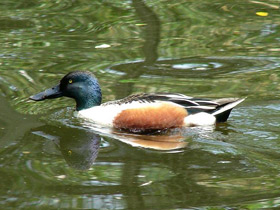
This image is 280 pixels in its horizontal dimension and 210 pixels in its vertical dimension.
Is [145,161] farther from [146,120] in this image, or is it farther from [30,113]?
[30,113]

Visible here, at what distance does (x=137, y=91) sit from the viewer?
9.49 metres

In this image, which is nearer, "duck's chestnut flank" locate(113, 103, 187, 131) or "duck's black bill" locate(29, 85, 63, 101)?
"duck's chestnut flank" locate(113, 103, 187, 131)


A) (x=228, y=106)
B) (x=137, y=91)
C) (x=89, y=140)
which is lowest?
(x=89, y=140)

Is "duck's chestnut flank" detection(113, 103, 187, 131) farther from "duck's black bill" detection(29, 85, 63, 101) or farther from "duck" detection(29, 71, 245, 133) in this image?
"duck's black bill" detection(29, 85, 63, 101)

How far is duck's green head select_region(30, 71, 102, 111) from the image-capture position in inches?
353

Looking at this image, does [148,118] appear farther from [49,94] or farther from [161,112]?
[49,94]

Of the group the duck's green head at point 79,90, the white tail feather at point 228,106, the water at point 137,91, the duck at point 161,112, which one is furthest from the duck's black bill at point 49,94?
the white tail feather at point 228,106

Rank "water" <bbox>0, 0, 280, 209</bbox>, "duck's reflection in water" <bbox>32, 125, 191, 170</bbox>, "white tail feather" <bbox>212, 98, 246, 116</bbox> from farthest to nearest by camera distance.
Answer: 1. "white tail feather" <bbox>212, 98, 246, 116</bbox>
2. "duck's reflection in water" <bbox>32, 125, 191, 170</bbox>
3. "water" <bbox>0, 0, 280, 209</bbox>

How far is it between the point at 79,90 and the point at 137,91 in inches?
35.0

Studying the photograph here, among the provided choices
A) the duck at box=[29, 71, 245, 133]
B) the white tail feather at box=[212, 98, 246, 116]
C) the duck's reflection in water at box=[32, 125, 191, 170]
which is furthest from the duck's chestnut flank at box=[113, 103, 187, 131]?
the white tail feather at box=[212, 98, 246, 116]

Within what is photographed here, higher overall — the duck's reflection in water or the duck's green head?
the duck's green head

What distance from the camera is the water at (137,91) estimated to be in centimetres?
635

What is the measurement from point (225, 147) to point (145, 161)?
1.05 meters

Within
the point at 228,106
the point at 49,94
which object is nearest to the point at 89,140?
the point at 49,94
